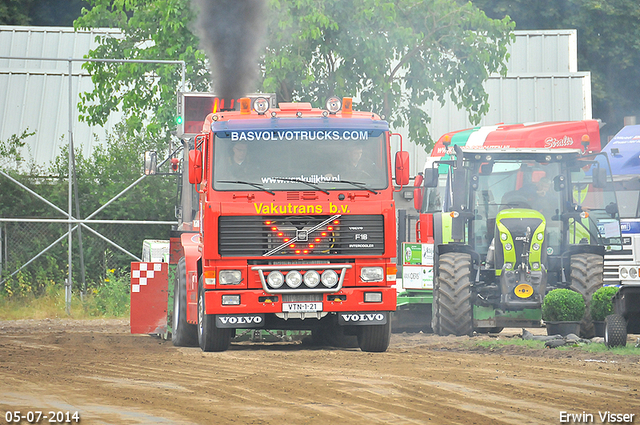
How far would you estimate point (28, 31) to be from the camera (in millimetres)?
32125

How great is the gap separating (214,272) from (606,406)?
547 cm

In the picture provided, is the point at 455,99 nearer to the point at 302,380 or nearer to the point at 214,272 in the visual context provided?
the point at 214,272

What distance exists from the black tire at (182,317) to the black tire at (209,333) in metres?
1.16

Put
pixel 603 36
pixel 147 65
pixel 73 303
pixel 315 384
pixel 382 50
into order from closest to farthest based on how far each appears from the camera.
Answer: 1. pixel 315 384
2. pixel 382 50
3. pixel 73 303
4. pixel 147 65
5. pixel 603 36

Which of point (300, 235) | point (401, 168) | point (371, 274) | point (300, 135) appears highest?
point (300, 135)

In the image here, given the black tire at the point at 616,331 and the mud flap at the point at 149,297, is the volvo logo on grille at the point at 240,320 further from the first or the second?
the black tire at the point at 616,331

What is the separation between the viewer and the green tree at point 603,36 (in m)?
37.8

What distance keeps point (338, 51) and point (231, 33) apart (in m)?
3.47

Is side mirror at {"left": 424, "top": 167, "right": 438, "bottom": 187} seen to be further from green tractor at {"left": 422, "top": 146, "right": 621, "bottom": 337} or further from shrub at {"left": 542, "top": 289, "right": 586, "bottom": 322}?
shrub at {"left": 542, "top": 289, "right": 586, "bottom": 322}

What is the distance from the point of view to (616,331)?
43.0ft

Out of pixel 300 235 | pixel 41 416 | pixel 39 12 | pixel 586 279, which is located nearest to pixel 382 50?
pixel 586 279

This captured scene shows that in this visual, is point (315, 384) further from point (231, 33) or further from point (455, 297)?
point (231, 33)

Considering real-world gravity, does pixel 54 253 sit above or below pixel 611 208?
below

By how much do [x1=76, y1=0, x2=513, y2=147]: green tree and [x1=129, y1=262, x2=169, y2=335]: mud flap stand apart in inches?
236
